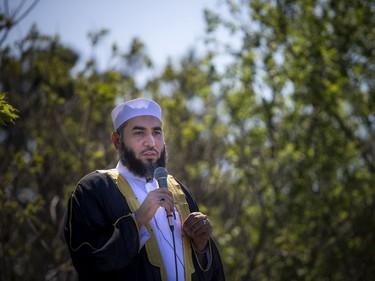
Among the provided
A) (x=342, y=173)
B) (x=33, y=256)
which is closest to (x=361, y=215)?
(x=342, y=173)

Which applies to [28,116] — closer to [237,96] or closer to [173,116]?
[173,116]

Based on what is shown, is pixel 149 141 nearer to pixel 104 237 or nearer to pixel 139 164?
pixel 139 164

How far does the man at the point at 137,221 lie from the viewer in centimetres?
371

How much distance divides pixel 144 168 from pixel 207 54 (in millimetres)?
7172

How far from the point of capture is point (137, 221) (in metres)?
3.79

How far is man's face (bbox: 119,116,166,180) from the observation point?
4.11 m

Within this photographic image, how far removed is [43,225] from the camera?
26.0ft

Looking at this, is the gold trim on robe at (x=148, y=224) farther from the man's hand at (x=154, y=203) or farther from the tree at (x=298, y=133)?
Result: the tree at (x=298, y=133)

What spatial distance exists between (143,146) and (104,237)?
0.66 metres

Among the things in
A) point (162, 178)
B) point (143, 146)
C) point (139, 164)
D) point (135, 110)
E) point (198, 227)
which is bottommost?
point (198, 227)

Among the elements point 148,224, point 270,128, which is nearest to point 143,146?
point 148,224

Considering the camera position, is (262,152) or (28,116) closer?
(28,116)

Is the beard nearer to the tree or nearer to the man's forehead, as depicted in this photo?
the man's forehead

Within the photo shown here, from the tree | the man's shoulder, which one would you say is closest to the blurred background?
the tree
